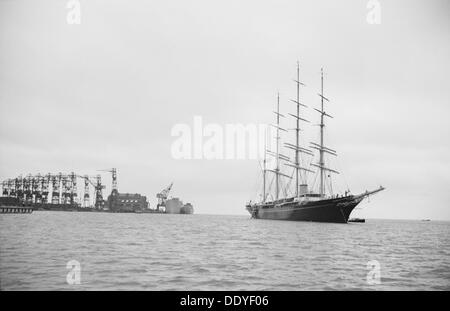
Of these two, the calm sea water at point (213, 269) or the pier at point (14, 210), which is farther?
the pier at point (14, 210)

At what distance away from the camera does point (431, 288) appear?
1866cm

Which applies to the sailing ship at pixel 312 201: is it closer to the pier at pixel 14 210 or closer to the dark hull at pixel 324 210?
the dark hull at pixel 324 210

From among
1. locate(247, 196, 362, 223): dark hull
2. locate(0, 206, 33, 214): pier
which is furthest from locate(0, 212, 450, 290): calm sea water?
locate(0, 206, 33, 214): pier

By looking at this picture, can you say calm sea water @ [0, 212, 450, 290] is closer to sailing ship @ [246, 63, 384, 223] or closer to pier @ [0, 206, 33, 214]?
sailing ship @ [246, 63, 384, 223]

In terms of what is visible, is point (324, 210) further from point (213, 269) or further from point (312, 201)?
point (213, 269)

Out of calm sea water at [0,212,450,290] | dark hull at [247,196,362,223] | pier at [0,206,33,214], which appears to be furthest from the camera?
pier at [0,206,33,214]

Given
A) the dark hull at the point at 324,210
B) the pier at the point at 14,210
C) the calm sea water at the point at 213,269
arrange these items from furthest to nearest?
the pier at the point at 14,210
the dark hull at the point at 324,210
the calm sea water at the point at 213,269

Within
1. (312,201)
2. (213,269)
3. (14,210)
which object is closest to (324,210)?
(312,201)

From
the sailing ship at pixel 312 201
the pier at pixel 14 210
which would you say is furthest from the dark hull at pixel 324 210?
the pier at pixel 14 210

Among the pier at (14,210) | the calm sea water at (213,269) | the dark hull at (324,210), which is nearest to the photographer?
the calm sea water at (213,269)
